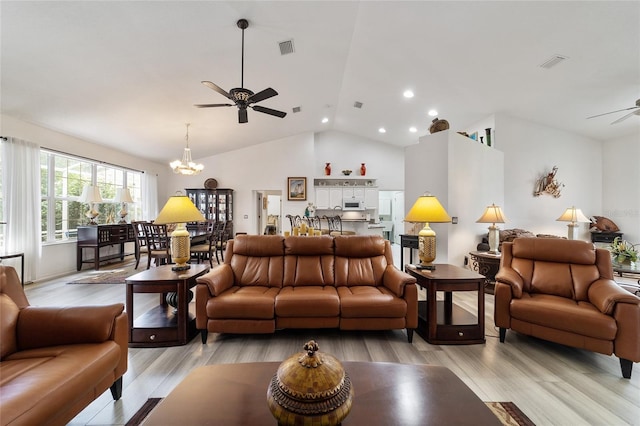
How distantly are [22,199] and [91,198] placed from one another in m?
1.16

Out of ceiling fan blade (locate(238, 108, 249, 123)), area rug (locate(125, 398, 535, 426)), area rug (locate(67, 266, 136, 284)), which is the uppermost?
ceiling fan blade (locate(238, 108, 249, 123))

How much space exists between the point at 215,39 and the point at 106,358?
3732mm

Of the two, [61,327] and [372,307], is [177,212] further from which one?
[372,307]

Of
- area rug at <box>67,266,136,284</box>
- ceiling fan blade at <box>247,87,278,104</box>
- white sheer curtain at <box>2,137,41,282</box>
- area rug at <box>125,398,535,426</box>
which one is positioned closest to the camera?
area rug at <box>125,398,535,426</box>

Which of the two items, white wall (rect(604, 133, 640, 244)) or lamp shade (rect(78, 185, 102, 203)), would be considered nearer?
white wall (rect(604, 133, 640, 244))

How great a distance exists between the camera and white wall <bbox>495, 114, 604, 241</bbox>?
5539mm

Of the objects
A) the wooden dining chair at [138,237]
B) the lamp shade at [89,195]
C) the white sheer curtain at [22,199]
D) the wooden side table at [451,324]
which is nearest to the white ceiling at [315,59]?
the white sheer curtain at [22,199]

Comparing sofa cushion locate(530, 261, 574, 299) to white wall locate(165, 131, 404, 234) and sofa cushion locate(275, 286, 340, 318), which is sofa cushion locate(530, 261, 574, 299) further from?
white wall locate(165, 131, 404, 234)

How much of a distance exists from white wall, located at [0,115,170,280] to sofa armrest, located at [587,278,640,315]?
7629 mm

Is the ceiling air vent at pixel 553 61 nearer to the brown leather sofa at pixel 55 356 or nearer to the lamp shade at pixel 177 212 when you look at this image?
the lamp shade at pixel 177 212

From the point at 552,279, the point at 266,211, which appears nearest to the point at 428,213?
the point at 552,279

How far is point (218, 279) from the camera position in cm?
263

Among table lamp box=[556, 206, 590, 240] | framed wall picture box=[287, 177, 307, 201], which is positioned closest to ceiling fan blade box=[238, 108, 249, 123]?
framed wall picture box=[287, 177, 307, 201]

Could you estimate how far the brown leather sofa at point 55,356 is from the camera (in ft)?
3.68
